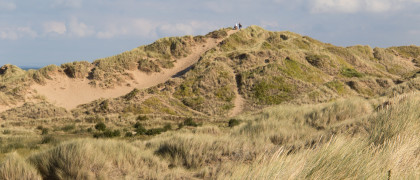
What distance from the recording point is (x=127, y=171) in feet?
20.3

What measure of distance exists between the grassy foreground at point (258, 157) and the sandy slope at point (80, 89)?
1134 inches

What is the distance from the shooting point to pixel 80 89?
120ft

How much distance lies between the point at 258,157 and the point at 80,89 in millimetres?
36735

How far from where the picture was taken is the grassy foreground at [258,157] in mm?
2916

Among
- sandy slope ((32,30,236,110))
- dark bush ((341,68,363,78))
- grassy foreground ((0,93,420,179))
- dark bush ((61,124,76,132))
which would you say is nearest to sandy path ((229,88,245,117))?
sandy slope ((32,30,236,110))

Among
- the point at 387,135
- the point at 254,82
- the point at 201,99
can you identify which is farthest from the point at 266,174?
the point at 254,82

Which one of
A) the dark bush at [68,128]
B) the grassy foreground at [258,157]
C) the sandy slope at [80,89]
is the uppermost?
the sandy slope at [80,89]

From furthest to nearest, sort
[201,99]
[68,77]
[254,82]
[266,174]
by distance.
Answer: [68,77] → [254,82] → [201,99] → [266,174]

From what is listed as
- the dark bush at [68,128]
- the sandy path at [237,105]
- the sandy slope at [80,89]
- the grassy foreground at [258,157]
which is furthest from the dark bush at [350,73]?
the grassy foreground at [258,157]

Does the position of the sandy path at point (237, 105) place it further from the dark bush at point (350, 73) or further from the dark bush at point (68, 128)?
the dark bush at point (350, 73)

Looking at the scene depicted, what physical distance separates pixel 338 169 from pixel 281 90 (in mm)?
32514

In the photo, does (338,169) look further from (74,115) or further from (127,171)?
(74,115)

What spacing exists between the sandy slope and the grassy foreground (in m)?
28.8

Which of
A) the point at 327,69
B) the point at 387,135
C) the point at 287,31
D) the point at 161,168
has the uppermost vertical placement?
the point at 287,31
